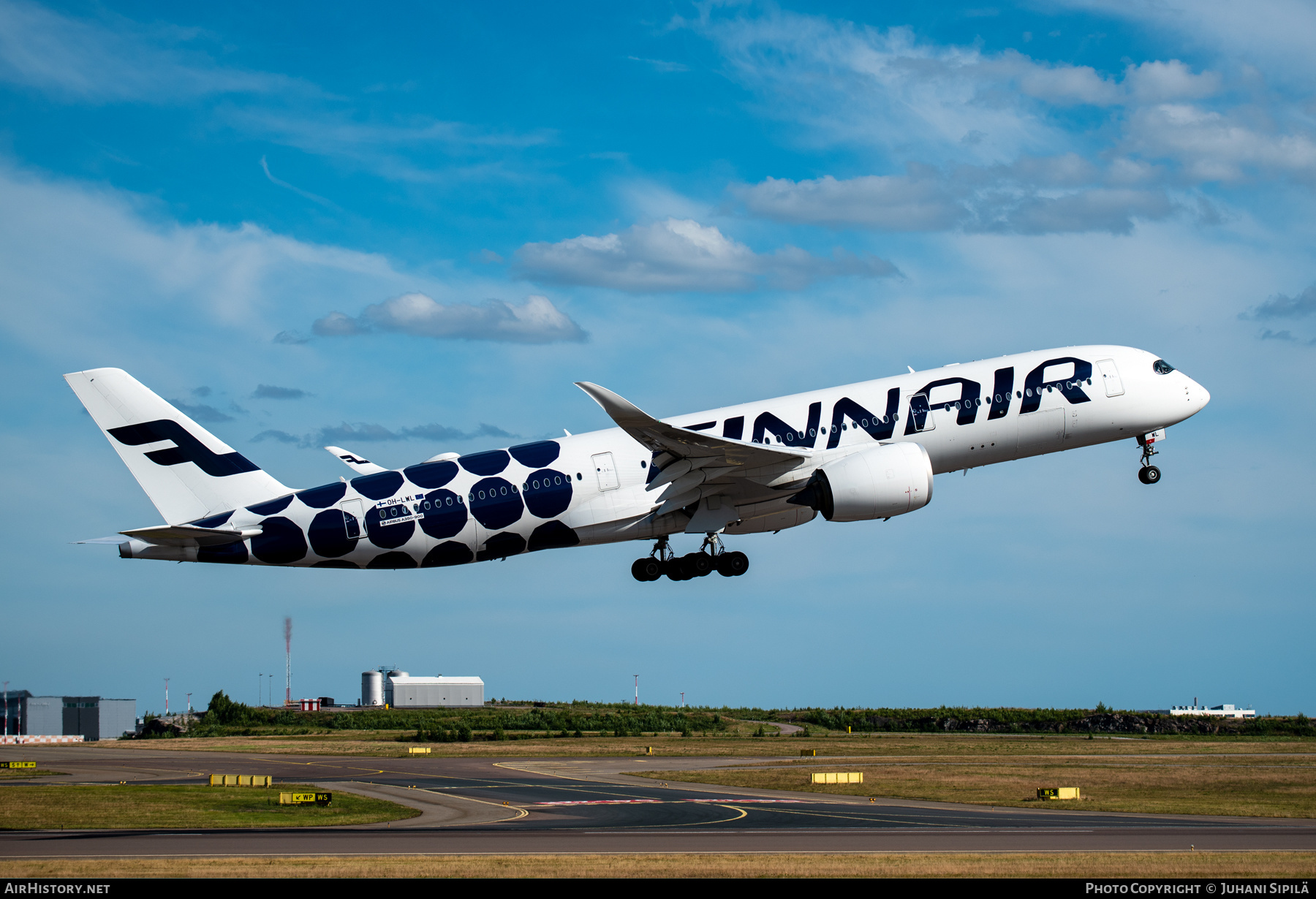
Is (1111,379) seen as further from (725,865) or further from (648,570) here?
(725,865)

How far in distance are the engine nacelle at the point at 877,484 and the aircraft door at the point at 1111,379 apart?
27.6 ft

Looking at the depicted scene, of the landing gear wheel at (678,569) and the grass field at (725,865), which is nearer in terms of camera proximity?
the grass field at (725,865)

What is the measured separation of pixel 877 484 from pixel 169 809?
1071 inches

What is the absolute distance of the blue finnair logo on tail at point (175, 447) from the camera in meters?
45.9

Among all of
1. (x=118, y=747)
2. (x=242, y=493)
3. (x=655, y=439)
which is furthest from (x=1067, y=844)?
(x=118, y=747)

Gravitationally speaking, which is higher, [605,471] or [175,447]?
[175,447]

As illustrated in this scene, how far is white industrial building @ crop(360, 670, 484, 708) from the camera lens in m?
124

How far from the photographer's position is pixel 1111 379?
45.8 meters

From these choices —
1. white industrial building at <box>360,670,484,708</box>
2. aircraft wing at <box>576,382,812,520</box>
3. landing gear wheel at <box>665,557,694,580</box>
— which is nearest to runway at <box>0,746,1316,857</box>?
landing gear wheel at <box>665,557,694,580</box>

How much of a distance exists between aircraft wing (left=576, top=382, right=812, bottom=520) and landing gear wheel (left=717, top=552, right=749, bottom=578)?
7.57 feet

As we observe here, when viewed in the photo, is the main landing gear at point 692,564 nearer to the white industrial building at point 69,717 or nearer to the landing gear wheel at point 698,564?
the landing gear wheel at point 698,564

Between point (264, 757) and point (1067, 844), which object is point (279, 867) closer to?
point (1067, 844)

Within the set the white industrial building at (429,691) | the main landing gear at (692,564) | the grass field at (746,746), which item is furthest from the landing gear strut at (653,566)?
the white industrial building at (429,691)

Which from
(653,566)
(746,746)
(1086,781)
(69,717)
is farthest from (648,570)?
(69,717)
